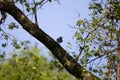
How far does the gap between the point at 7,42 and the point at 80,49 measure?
2.53m

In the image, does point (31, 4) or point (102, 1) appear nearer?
point (102, 1)

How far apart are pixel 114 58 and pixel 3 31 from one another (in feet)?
11.1

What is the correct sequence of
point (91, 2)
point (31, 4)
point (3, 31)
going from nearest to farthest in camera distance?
point (91, 2) → point (31, 4) → point (3, 31)

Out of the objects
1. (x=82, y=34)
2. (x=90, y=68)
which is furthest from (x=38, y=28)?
(x=90, y=68)

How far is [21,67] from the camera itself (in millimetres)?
7766

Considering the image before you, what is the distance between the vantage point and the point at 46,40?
7.24 meters

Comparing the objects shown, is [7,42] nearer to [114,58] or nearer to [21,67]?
[21,67]

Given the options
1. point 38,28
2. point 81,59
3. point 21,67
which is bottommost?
point 21,67

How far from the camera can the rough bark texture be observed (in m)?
7.05

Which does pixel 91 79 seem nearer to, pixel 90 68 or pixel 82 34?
pixel 90 68

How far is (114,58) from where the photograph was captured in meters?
6.79

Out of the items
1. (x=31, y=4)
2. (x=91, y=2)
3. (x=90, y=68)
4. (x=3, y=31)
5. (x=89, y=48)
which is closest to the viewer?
(x=89, y=48)

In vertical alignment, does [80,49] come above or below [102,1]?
below

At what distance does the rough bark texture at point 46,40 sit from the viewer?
7.05 m
